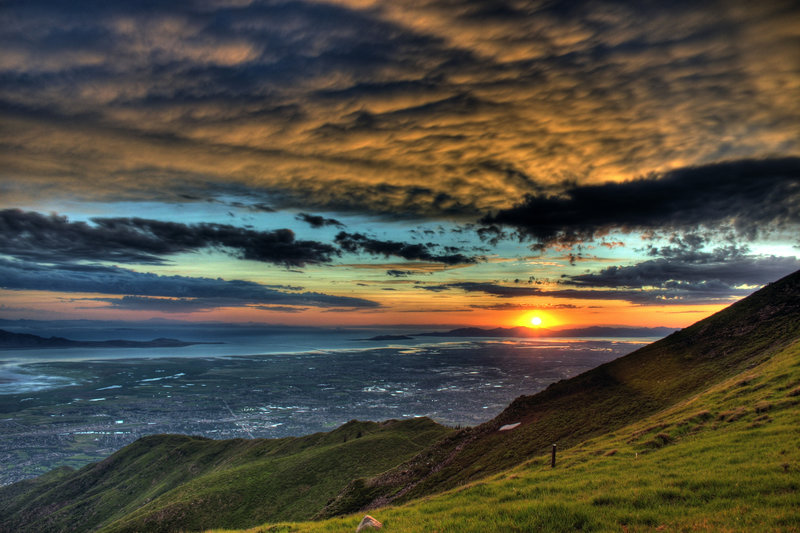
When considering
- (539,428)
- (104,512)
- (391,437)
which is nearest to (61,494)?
(104,512)

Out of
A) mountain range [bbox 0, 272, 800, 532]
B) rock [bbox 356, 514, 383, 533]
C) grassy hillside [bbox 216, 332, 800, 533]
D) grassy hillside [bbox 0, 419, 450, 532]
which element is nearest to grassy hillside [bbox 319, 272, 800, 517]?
mountain range [bbox 0, 272, 800, 532]

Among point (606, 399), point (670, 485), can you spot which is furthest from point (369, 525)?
point (606, 399)

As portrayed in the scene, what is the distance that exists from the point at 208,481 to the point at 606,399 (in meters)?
96.2

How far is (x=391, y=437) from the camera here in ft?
307

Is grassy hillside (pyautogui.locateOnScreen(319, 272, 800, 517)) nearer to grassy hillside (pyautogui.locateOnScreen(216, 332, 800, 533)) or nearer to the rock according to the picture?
grassy hillside (pyautogui.locateOnScreen(216, 332, 800, 533))

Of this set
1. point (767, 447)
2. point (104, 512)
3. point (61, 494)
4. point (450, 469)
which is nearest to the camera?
point (767, 447)

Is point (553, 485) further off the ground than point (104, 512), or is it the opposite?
point (553, 485)

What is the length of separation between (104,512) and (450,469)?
424ft

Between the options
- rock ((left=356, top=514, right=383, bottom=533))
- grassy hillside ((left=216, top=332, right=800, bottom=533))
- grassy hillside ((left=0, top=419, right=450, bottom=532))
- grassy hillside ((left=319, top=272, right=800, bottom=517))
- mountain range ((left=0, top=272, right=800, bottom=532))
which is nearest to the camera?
grassy hillside ((left=216, top=332, right=800, bottom=533))

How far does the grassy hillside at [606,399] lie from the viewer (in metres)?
43.2

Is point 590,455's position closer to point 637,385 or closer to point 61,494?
point 637,385

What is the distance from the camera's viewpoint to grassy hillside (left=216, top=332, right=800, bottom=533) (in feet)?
44.8

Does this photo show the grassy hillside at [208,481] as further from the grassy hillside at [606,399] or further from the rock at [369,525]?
the rock at [369,525]

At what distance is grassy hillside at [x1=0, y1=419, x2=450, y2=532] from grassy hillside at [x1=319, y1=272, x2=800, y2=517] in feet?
86.5
